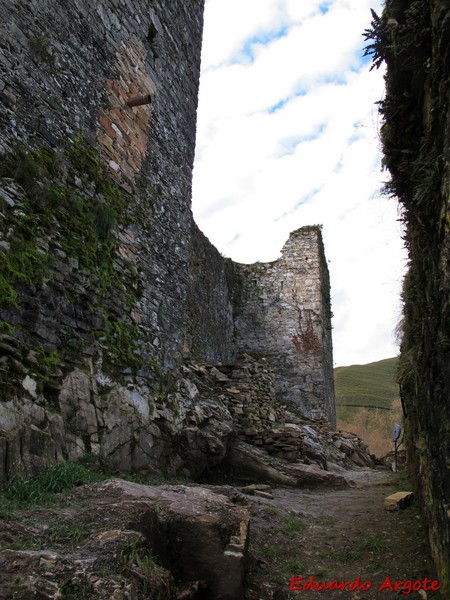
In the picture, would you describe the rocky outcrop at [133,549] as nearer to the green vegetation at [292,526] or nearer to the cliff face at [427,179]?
the green vegetation at [292,526]

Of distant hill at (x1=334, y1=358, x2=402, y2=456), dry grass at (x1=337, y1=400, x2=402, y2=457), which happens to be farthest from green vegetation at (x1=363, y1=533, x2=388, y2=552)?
dry grass at (x1=337, y1=400, x2=402, y2=457)

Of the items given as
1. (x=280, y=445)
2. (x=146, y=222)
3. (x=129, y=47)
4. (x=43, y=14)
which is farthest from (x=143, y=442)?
(x=129, y=47)

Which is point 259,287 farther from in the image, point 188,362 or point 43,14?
point 43,14

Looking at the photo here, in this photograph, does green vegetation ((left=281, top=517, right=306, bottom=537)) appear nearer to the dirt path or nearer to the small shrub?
the dirt path

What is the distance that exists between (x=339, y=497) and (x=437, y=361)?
4716 mm

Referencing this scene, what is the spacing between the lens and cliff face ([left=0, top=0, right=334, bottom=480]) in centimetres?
454

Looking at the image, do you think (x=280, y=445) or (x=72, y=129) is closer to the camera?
(x=72, y=129)

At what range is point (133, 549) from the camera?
2877mm

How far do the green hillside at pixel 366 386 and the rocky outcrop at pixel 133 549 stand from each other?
23814mm

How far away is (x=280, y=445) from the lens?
8.98 m

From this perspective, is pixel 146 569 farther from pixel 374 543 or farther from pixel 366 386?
pixel 366 386

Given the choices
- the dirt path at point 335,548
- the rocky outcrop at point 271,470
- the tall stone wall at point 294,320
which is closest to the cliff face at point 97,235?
the rocky outcrop at point 271,470

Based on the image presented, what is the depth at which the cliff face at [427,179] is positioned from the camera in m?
3.05

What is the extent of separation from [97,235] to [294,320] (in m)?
10.9
